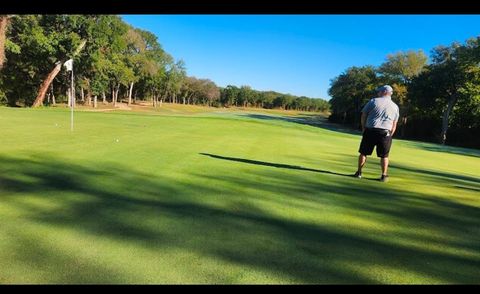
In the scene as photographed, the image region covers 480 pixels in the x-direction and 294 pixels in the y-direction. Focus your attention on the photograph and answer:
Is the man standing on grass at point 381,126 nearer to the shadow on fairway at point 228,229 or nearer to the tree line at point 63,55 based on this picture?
the shadow on fairway at point 228,229

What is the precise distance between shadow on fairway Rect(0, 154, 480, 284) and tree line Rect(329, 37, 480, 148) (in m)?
35.2

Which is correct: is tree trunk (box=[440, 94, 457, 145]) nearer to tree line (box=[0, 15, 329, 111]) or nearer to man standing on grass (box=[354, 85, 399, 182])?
A: tree line (box=[0, 15, 329, 111])

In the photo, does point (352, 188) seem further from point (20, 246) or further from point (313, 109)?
point (313, 109)

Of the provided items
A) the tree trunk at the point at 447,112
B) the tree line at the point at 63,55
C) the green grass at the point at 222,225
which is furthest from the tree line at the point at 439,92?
the tree line at the point at 63,55

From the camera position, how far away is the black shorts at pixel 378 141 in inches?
274

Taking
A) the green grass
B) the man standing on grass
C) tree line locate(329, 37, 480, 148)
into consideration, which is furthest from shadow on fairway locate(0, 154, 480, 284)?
tree line locate(329, 37, 480, 148)

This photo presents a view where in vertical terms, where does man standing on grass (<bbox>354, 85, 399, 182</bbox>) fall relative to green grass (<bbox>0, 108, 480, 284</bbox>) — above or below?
above

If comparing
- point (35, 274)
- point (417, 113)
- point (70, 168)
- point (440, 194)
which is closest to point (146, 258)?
point (35, 274)

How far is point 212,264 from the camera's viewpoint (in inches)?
113

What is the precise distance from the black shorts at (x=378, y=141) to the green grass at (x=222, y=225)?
0.58m

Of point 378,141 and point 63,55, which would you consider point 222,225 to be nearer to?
point 378,141

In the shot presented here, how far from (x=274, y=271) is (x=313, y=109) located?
171 m

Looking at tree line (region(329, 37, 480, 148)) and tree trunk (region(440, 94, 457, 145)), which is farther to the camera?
tree trunk (region(440, 94, 457, 145))

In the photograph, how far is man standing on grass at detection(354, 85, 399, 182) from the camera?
6.97 m
